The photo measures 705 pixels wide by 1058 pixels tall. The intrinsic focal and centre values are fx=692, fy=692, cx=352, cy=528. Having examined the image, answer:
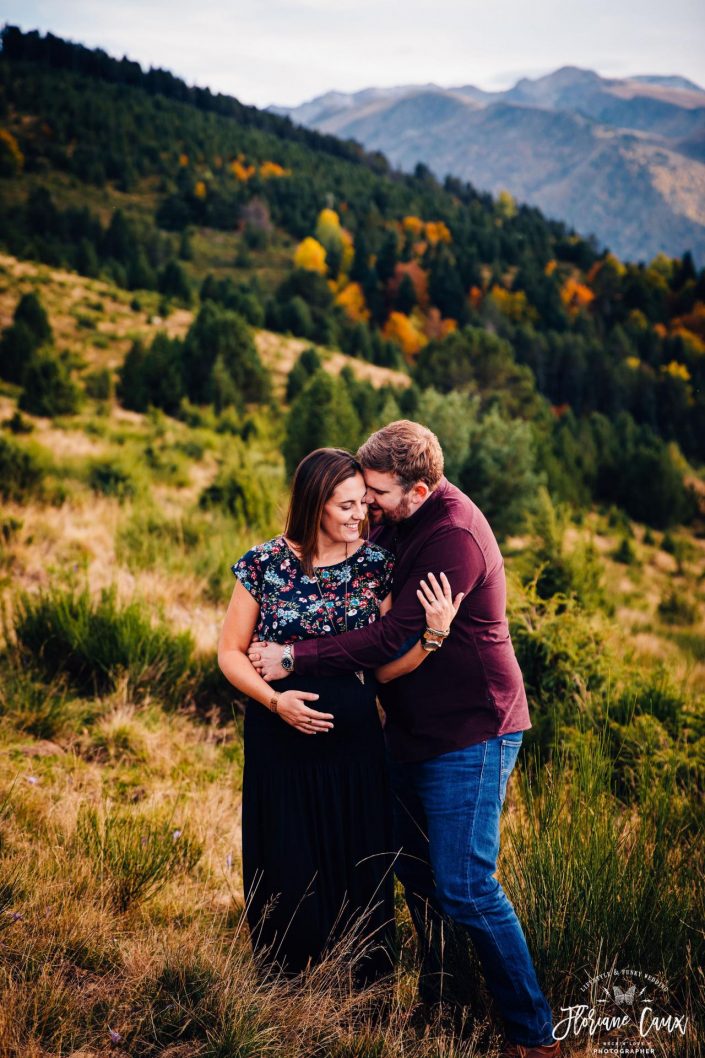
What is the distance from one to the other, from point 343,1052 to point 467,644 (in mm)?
1310

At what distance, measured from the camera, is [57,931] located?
7.68ft

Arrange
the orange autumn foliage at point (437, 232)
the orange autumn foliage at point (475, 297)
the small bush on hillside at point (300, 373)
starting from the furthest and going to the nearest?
the orange autumn foliage at point (437, 232) → the orange autumn foliage at point (475, 297) → the small bush on hillside at point (300, 373)

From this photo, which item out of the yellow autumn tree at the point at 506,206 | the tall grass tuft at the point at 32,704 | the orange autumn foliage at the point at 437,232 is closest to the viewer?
the tall grass tuft at the point at 32,704

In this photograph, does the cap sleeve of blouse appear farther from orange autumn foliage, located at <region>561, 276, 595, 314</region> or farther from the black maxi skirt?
orange autumn foliage, located at <region>561, 276, 595, 314</region>

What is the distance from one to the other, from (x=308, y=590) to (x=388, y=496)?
45cm

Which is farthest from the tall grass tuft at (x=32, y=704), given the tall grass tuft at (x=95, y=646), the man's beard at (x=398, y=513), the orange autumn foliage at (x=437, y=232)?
the orange autumn foliage at (x=437, y=232)

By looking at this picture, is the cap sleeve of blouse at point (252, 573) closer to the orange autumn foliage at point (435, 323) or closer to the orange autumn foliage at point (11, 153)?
the orange autumn foliage at point (435, 323)

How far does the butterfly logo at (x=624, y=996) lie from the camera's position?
7.91ft

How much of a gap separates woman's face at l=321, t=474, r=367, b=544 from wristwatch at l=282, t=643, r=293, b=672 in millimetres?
432

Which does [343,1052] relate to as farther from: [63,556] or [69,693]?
[63,556]

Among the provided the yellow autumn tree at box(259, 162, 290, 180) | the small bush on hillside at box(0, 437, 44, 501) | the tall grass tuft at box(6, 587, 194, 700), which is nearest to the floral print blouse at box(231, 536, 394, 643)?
the tall grass tuft at box(6, 587, 194, 700)

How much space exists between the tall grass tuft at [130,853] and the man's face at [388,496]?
5.46 ft

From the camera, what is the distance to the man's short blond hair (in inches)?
92.0

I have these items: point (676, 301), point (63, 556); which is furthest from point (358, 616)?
point (676, 301)
